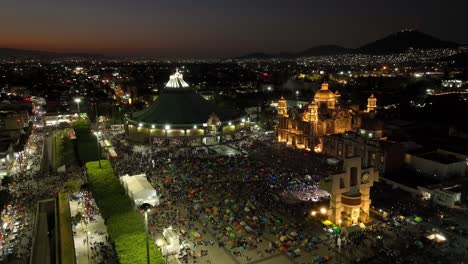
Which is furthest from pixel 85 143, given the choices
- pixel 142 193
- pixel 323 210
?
pixel 323 210

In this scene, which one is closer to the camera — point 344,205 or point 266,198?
point 344,205

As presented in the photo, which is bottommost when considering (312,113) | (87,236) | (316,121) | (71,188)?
(87,236)

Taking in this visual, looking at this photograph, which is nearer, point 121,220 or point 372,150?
point 121,220

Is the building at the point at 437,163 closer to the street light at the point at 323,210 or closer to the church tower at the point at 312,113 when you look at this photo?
the church tower at the point at 312,113

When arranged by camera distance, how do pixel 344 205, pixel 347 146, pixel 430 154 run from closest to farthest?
pixel 344 205 < pixel 430 154 < pixel 347 146

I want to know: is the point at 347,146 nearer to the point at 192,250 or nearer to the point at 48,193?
the point at 192,250

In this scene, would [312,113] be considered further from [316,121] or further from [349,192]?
[349,192]

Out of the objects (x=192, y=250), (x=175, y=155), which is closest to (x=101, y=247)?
(x=192, y=250)
